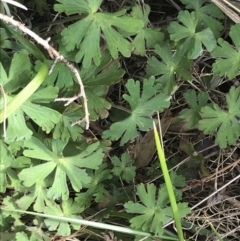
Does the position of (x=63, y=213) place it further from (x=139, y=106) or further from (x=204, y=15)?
(x=204, y=15)

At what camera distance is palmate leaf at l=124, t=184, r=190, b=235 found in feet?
4.83

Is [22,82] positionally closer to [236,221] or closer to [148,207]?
[148,207]

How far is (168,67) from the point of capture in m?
1.38

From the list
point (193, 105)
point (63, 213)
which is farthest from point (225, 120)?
point (63, 213)

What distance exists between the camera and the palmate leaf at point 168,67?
1.35m

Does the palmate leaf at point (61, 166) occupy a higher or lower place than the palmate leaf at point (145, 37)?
lower

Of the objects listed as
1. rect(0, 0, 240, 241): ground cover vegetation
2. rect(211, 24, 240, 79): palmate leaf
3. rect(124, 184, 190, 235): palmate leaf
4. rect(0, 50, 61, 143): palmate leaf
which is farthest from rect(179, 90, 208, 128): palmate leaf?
rect(0, 50, 61, 143): palmate leaf

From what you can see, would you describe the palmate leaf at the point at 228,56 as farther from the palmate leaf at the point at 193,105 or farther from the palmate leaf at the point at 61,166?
the palmate leaf at the point at 61,166

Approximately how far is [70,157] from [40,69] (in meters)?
0.34

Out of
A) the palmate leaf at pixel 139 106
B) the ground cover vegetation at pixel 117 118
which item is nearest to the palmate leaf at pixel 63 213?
the ground cover vegetation at pixel 117 118

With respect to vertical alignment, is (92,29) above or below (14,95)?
above

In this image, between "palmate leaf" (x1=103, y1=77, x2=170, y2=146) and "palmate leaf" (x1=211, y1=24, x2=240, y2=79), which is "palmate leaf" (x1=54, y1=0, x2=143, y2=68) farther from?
"palmate leaf" (x1=211, y1=24, x2=240, y2=79)

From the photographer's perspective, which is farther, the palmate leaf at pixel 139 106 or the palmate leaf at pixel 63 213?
the palmate leaf at pixel 63 213

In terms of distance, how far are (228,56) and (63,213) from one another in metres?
0.77
